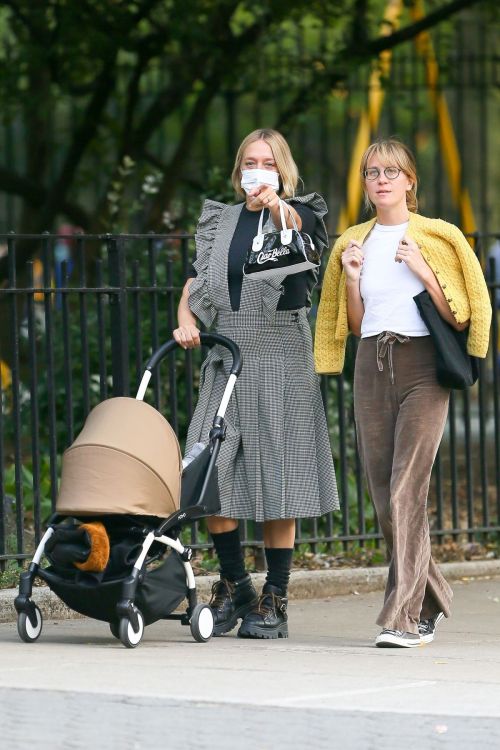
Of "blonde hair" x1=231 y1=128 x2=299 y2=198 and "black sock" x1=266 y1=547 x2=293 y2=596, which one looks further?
"black sock" x1=266 y1=547 x2=293 y2=596

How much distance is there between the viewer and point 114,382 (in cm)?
787

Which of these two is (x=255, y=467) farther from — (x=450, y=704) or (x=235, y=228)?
(x=450, y=704)

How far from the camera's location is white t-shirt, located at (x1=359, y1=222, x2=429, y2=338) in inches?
244

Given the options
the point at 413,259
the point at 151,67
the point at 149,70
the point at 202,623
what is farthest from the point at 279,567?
the point at 149,70

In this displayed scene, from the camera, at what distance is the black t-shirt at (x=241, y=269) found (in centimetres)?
644

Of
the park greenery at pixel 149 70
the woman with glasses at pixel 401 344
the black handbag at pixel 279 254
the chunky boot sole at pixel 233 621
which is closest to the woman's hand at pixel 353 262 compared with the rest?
the woman with glasses at pixel 401 344

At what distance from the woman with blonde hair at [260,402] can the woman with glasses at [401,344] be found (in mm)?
263

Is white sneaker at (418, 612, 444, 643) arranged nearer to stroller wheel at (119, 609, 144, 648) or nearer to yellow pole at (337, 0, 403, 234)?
stroller wheel at (119, 609, 144, 648)

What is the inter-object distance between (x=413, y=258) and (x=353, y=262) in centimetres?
27

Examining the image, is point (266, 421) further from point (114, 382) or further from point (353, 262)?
point (114, 382)

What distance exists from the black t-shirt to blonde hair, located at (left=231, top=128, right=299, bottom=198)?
0.08 metres

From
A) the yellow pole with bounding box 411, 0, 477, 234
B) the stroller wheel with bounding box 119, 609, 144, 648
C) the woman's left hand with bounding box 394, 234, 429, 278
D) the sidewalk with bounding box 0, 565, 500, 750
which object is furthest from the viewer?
the yellow pole with bounding box 411, 0, 477, 234

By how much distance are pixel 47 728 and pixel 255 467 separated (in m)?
2.05

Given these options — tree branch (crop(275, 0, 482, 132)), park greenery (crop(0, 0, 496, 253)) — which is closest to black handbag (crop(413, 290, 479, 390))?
park greenery (crop(0, 0, 496, 253))
